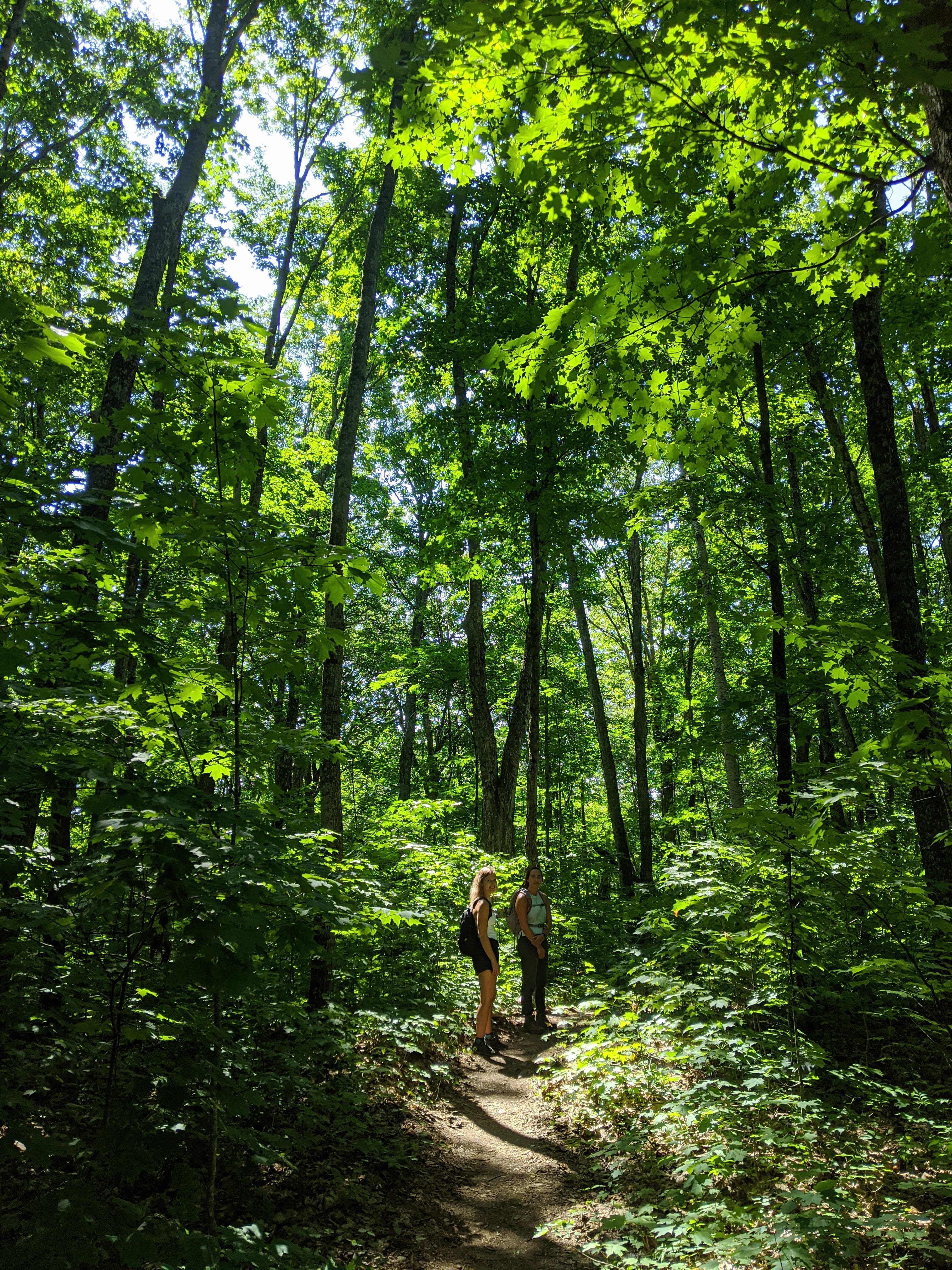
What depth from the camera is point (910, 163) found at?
188 inches

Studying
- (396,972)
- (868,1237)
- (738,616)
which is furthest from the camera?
(396,972)

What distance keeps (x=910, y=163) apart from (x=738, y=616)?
13.2 ft

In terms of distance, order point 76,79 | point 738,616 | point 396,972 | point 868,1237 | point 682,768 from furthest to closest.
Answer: point 682,768 < point 76,79 < point 396,972 < point 738,616 < point 868,1237

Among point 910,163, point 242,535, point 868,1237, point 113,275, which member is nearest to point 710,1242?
point 868,1237

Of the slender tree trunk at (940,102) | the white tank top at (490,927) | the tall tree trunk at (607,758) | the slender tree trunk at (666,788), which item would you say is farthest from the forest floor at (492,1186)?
the slender tree trunk at (666,788)

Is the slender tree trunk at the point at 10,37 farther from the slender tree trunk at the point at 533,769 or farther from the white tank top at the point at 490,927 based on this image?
the white tank top at the point at 490,927

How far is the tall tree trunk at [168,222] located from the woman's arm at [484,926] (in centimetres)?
511

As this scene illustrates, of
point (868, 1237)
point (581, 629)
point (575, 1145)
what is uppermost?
point (581, 629)

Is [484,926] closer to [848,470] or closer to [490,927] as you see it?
Result: [490,927]

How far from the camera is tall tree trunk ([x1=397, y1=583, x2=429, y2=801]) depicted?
20344 mm

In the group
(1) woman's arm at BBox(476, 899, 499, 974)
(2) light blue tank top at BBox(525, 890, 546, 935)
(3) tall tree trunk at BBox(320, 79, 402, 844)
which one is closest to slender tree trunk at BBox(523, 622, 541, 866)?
(2) light blue tank top at BBox(525, 890, 546, 935)

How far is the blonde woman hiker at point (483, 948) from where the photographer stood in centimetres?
693

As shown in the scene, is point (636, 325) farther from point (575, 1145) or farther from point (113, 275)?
point (113, 275)

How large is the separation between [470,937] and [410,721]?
552 inches
